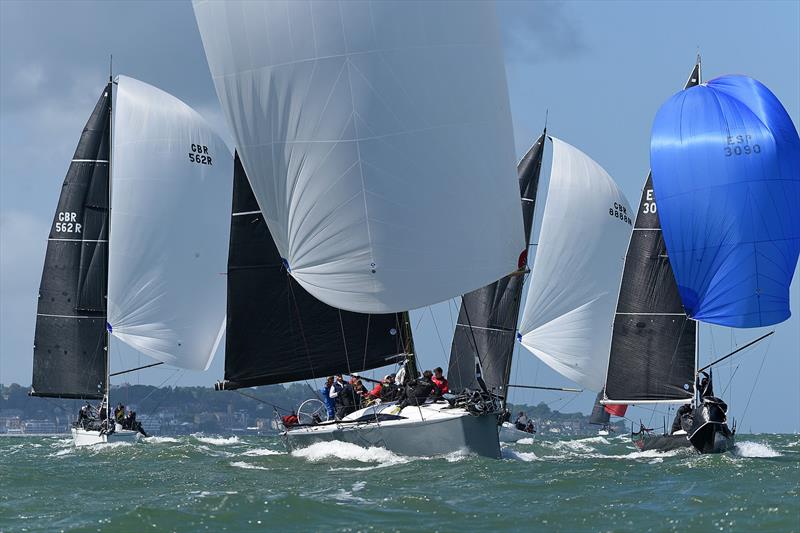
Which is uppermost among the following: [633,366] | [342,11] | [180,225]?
[342,11]

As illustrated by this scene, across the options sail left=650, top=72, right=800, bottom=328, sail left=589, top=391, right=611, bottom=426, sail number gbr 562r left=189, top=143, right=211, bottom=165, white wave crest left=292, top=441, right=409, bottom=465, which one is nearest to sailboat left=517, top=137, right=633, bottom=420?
sail number gbr 562r left=189, top=143, right=211, bottom=165

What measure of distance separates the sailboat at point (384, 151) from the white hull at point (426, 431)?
25 millimetres

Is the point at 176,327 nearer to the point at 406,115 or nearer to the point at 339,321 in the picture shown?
the point at 339,321

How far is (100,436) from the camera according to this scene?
38188 millimetres

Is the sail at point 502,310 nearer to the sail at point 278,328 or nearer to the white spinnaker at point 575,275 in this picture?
the white spinnaker at point 575,275

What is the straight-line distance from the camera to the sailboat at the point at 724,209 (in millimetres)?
26188

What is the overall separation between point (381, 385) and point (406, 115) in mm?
5822

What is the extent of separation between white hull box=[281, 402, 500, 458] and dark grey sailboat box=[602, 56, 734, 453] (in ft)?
25.3

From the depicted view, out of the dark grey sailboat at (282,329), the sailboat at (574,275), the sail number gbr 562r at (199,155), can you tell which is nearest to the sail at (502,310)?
the sailboat at (574,275)

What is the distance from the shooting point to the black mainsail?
30422 millimetres

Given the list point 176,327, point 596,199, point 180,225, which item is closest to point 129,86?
point 180,225

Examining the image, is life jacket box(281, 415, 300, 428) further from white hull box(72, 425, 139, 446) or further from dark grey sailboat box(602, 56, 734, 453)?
white hull box(72, 425, 139, 446)

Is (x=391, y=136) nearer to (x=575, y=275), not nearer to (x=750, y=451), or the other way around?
(x=750, y=451)

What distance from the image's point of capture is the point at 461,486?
1941cm
